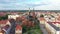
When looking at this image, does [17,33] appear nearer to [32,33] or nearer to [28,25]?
[28,25]

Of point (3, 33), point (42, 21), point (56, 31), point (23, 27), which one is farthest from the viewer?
point (42, 21)

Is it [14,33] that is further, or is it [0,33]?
[14,33]

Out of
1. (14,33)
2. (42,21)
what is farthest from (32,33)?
(42,21)

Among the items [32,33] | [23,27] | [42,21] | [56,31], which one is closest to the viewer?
[32,33]

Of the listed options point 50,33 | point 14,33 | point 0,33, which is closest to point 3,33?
point 0,33

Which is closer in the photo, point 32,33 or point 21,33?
point 32,33

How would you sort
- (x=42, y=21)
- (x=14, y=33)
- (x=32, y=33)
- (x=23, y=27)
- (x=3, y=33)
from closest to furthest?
(x=32, y=33) < (x=3, y=33) < (x=14, y=33) < (x=23, y=27) < (x=42, y=21)

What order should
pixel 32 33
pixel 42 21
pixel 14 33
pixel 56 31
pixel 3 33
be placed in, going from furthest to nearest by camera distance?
1. pixel 42 21
2. pixel 14 33
3. pixel 56 31
4. pixel 3 33
5. pixel 32 33

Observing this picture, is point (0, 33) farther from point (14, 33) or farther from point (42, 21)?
point (42, 21)

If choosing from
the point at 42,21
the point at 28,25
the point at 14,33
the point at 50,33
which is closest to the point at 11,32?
the point at 14,33
